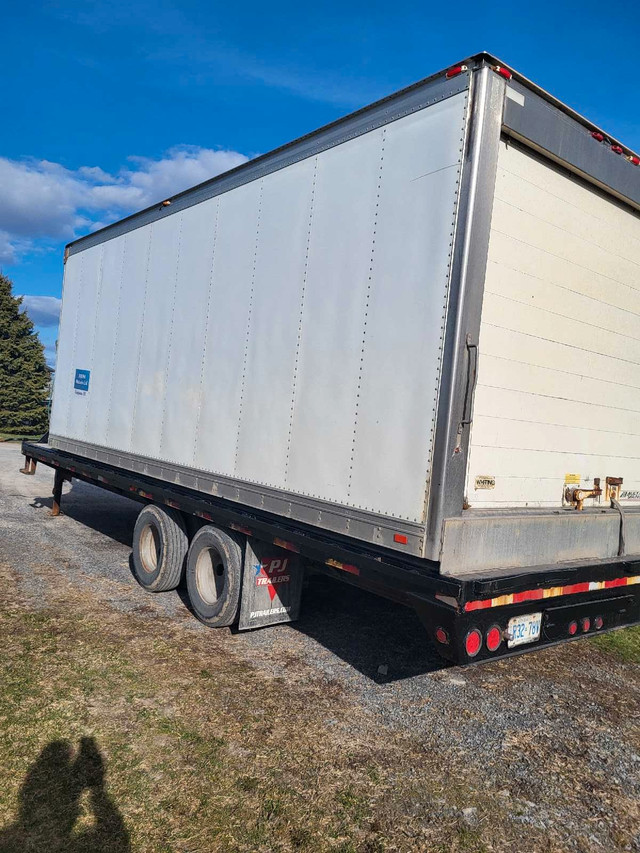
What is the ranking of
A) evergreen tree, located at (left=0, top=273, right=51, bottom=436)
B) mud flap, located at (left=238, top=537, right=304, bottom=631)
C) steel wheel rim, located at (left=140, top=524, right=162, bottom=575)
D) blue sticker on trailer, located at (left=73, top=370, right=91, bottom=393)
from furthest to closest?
evergreen tree, located at (left=0, top=273, right=51, bottom=436) < blue sticker on trailer, located at (left=73, top=370, right=91, bottom=393) < steel wheel rim, located at (left=140, top=524, right=162, bottom=575) < mud flap, located at (left=238, top=537, right=304, bottom=631)

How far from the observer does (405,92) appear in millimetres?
3930

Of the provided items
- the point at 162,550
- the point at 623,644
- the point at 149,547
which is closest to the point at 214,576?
the point at 162,550

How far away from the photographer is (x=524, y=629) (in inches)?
157

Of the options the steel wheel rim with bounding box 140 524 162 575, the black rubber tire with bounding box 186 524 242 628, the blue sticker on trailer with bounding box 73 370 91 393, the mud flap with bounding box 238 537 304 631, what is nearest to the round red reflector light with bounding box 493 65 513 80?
the mud flap with bounding box 238 537 304 631

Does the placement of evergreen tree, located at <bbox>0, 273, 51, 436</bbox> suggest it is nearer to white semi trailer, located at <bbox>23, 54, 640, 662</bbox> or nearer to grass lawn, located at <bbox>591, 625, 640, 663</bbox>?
white semi trailer, located at <bbox>23, 54, 640, 662</bbox>

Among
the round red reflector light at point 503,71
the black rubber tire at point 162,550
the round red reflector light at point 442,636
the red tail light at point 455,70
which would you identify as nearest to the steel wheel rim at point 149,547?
the black rubber tire at point 162,550

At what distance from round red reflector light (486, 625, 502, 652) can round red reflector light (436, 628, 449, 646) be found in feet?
1.02

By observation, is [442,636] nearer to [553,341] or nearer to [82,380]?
[553,341]

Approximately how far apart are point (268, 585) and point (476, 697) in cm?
183

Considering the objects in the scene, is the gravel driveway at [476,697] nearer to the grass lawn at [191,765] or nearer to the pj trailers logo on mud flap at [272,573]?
the grass lawn at [191,765]

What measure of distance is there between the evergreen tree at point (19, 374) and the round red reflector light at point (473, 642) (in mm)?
30356

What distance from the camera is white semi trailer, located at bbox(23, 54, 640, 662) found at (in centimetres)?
354

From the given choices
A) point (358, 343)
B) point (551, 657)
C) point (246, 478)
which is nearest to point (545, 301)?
point (358, 343)

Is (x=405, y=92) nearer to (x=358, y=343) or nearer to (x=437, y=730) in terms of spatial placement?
(x=358, y=343)
